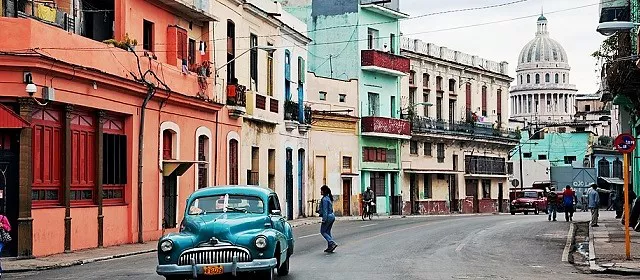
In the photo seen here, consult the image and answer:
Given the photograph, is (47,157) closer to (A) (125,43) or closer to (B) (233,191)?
(A) (125,43)

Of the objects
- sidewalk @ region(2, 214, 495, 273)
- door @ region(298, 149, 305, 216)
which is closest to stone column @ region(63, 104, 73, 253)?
sidewalk @ region(2, 214, 495, 273)

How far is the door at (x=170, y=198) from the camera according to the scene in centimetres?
3356

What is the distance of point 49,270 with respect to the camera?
2202 centimetres

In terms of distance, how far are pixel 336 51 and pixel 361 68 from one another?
70.8 inches

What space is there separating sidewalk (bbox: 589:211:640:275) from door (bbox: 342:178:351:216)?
23663 millimetres

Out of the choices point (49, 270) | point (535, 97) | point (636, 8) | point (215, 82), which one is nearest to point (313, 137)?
point (215, 82)

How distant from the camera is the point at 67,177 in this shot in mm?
26516

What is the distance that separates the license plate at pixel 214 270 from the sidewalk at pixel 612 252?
28.6 feet

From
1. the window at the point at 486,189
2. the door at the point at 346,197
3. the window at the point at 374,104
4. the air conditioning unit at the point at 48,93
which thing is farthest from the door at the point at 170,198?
the window at the point at 486,189

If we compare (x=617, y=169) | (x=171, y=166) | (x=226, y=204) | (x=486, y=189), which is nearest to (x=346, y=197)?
(x=486, y=189)

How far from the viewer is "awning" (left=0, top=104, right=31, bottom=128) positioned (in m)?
23.8

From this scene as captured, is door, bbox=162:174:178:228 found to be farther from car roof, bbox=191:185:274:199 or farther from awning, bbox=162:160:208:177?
car roof, bbox=191:185:274:199

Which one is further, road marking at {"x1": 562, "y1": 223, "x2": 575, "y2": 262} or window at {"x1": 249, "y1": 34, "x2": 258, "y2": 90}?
window at {"x1": 249, "y1": 34, "x2": 258, "y2": 90}

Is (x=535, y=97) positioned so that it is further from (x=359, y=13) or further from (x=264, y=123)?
(x=264, y=123)
